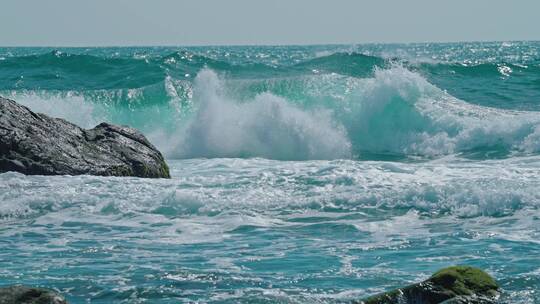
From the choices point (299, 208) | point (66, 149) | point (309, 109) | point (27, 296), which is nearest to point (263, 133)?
point (309, 109)

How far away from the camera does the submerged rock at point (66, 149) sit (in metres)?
11.9

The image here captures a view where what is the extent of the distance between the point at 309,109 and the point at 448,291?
15.9 meters

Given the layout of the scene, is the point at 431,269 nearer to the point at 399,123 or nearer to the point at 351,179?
the point at 351,179

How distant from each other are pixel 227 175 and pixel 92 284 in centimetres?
608

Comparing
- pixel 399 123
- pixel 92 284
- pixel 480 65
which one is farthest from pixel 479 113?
pixel 92 284

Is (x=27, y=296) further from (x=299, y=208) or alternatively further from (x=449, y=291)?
(x=299, y=208)

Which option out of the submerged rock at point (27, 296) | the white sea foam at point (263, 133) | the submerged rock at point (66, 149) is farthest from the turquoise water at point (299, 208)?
the submerged rock at point (27, 296)

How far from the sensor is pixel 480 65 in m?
32.9

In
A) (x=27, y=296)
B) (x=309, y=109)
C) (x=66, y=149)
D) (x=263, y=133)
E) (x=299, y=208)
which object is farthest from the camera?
(x=309, y=109)

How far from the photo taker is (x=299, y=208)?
35.6ft

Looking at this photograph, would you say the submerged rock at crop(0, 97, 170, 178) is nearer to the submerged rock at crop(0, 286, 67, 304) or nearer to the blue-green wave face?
the blue-green wave face

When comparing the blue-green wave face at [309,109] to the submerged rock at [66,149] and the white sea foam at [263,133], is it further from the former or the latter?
the submerged rock at [66,149]

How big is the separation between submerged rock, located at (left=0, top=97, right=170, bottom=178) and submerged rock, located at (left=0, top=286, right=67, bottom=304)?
625cm

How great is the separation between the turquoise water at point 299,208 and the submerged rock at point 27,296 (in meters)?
0.86
